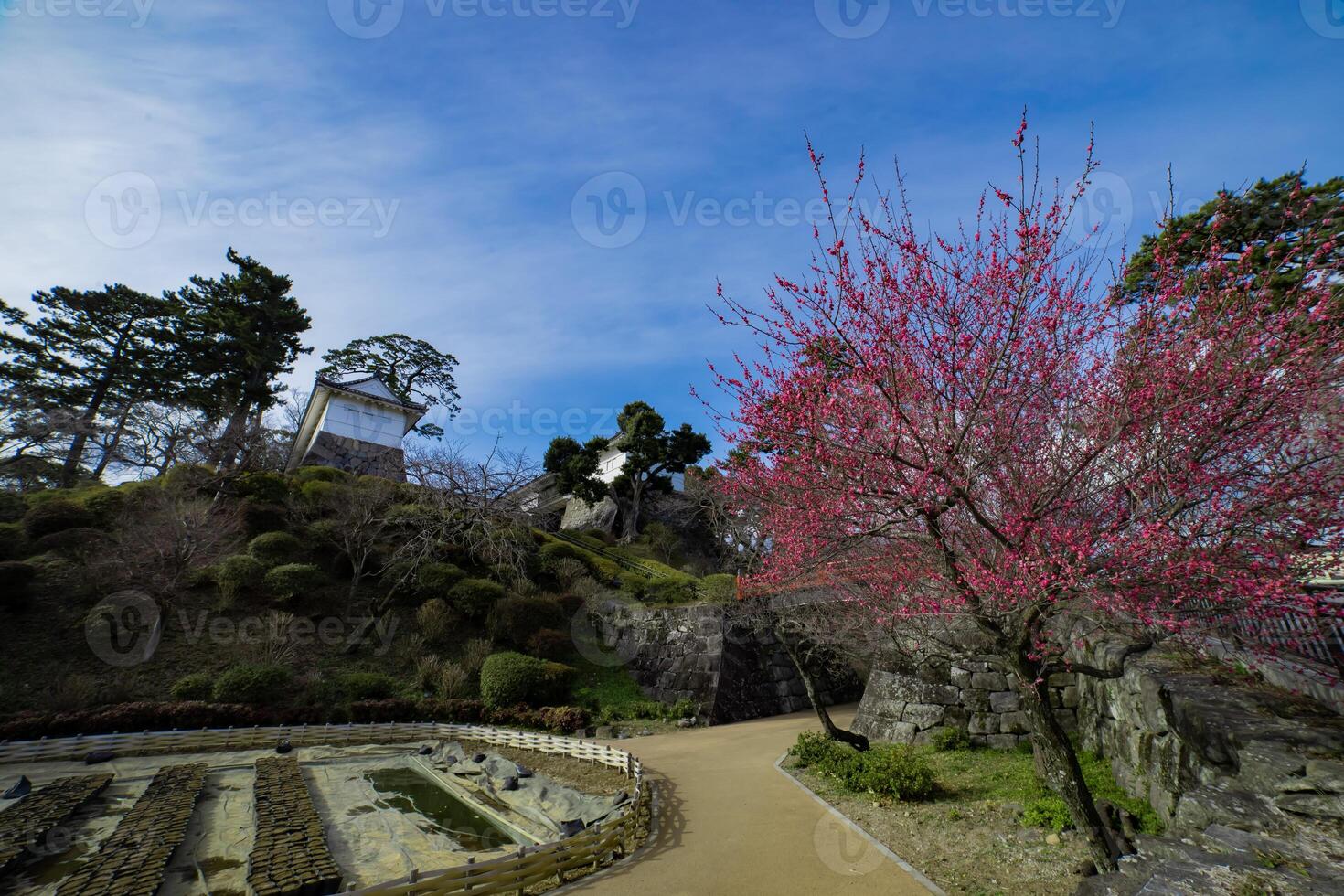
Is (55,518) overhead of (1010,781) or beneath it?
overhead

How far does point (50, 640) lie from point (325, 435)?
50.5 ft

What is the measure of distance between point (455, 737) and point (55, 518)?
16.5 m

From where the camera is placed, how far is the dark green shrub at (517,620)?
20047mm

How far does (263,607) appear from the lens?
1852cm

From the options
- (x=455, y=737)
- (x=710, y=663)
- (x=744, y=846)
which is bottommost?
(x=455, y=737)

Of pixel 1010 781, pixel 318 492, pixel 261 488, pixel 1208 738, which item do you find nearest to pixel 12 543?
pixel 261 488

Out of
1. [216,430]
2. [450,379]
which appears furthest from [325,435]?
[450,379]

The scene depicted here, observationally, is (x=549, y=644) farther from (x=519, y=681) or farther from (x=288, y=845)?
(x=288, y=845)

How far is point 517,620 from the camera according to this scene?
20172 mm

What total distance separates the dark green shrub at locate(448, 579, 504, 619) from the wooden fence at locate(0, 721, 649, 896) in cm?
487

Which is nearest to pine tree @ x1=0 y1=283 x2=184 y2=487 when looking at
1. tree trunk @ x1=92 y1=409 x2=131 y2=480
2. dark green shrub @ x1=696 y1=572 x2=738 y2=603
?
tree trunk @ x1=92 y1=409 x2=131 y2=480

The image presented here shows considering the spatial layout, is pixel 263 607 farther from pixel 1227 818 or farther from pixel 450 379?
pixel 450 379

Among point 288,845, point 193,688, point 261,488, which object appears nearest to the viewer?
point 288,845

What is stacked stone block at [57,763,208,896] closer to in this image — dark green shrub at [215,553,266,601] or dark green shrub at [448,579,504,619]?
dark green shrub at [215,553,266,601]
